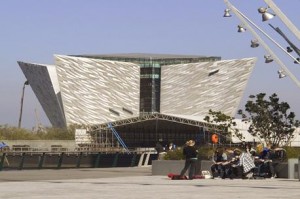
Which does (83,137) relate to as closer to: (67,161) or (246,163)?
(67,161)

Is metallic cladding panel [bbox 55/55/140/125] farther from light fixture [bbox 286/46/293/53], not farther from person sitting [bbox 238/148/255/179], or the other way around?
person sitting [bbox 238/148/255/179]

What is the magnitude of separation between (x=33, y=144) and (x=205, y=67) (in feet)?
144

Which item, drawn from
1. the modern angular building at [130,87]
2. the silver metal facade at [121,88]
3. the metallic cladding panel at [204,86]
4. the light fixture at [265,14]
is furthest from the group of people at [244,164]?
the metallic cladding panel at [204,86]

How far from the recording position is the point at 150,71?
130 m

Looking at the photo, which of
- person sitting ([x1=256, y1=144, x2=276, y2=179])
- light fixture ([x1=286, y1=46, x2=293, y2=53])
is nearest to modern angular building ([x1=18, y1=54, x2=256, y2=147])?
light fixture ([x1=286, y1=46, x2=293, y2=53])

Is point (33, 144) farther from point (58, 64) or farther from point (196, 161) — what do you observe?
point (196, 161)

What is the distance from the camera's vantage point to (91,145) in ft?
305

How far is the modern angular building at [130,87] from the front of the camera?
11912 cm

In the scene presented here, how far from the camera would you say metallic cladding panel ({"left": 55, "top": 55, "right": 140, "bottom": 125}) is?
388 ft

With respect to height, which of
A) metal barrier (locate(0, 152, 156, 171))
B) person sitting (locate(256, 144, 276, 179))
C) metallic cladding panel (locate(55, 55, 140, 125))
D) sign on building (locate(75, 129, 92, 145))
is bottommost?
person sitting (locate(256, 144, 276, 179))

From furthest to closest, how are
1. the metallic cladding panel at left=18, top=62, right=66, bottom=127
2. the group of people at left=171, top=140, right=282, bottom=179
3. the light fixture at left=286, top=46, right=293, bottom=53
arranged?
the metallic cladding panel at left=18, top=62, right=66, bottom=127
the light fixture at left=286, top=46, right=293, bottom=53
the group of people at left=171, top=140, right=282, bottom=179

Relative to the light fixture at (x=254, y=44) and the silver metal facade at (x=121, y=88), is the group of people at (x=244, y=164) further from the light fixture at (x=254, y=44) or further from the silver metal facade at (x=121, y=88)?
the silver metal facade at (x=121, y=88)

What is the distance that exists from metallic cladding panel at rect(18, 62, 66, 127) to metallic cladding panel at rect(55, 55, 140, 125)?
3.14 m

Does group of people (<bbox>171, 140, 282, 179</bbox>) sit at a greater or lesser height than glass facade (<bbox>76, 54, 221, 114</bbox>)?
lesser
